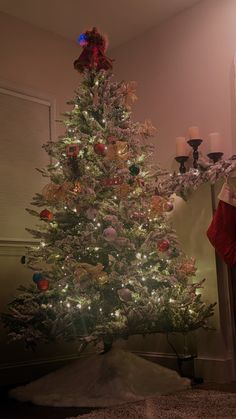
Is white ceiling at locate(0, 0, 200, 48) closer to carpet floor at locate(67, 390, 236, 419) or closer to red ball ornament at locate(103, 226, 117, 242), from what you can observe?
red ball ornament at locate(103, 226, 117, 242)

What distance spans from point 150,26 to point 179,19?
317 millimetres

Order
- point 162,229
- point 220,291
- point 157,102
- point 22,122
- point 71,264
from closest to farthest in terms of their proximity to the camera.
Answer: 1. point 71,264
2. point 162,229
3. point 220,291
4. point 22,122
5. point 157,102

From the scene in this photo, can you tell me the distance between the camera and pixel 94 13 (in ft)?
13.3

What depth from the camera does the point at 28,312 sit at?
9.38 feet

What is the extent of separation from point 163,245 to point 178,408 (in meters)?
0.97

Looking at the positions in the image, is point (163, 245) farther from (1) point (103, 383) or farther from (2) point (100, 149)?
(1) point (103, 383)

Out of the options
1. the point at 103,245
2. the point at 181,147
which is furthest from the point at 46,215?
the point at 181,147

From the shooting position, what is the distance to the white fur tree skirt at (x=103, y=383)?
2646 mm

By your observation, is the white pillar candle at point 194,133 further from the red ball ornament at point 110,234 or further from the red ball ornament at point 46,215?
the red ball ornament at point 46,215

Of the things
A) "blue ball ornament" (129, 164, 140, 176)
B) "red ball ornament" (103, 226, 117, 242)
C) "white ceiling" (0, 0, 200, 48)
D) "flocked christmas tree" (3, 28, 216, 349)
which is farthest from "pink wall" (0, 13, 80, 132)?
"red ball ornament" (103, 226, 117, 242)

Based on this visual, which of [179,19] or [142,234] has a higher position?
[179,19]

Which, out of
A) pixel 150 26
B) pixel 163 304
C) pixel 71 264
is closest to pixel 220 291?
pixel 163 304

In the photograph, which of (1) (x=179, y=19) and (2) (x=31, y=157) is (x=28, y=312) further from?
(1) (x=179, y=19)

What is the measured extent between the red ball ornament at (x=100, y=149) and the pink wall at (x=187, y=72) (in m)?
1.05
